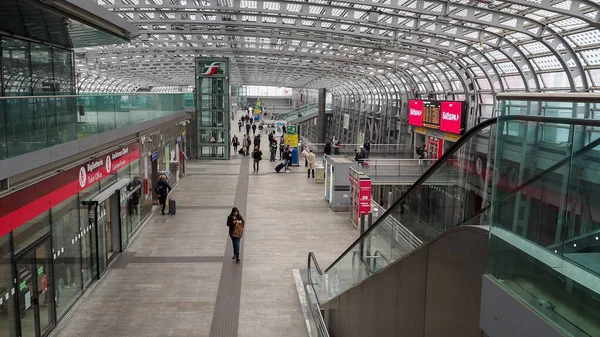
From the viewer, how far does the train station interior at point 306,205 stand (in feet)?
8.43

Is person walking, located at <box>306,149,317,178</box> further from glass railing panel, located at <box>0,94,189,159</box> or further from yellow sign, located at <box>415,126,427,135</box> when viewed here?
glass railing panel, located at <box>0,94,189,159</box>

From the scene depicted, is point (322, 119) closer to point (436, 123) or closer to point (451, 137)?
point (436, 123)

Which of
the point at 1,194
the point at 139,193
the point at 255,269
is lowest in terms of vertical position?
the point at 255,269

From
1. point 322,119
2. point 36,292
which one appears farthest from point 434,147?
point 36,292

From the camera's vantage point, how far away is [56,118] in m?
7.99

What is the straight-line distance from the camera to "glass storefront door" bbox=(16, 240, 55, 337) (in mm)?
7141

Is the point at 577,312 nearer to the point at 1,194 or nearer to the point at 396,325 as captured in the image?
the point at 396,325

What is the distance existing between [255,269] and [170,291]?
220 centimetres

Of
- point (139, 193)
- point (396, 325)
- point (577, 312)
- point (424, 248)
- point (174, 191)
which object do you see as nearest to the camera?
point (577, 312)

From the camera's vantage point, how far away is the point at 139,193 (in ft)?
48.0

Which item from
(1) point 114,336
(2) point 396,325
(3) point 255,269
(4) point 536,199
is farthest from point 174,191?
(4) point 536,199

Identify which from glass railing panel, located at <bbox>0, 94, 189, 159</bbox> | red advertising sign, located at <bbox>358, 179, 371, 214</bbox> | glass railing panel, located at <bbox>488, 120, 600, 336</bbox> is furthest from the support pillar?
glass railing panel, located at <bbox>488, 120, 600, 336</bbox>

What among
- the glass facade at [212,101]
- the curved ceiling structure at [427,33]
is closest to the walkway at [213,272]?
the curved ceiling structure at [427,33]

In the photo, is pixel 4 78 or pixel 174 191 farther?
pixel 174 191
